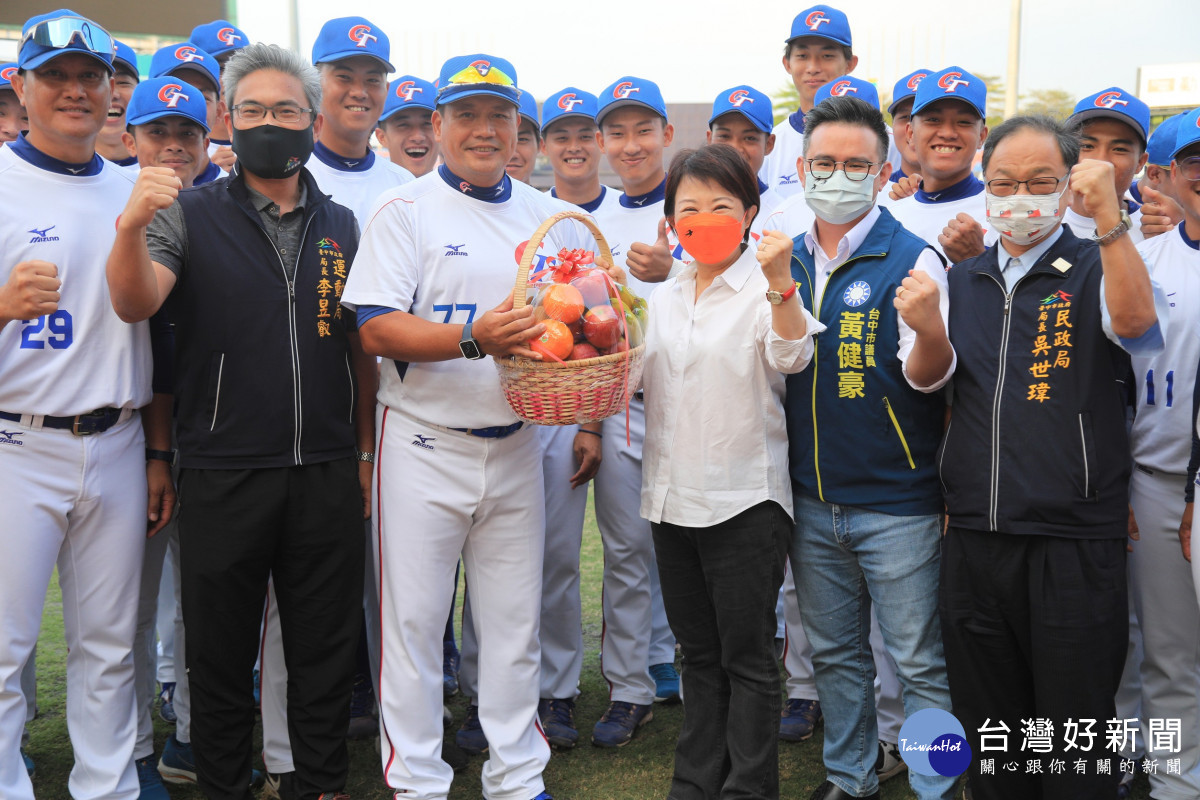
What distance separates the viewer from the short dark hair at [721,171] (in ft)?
11.1

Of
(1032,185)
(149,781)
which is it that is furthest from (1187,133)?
(149,781)

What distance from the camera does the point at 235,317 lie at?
3.48m

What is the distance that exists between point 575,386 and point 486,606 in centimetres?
114

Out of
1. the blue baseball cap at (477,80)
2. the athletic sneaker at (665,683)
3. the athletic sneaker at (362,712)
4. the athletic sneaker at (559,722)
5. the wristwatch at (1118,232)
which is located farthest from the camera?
the athletic sneaker at (665,683)

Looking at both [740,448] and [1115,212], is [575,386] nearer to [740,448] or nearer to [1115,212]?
[740,448]

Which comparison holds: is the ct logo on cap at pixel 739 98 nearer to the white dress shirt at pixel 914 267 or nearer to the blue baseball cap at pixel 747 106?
the blue baseball cap at pixel 747 106

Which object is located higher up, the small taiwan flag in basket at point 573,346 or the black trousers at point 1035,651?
the small taiwan flag in basket at point 573,346

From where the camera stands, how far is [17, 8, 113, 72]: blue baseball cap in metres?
3.43

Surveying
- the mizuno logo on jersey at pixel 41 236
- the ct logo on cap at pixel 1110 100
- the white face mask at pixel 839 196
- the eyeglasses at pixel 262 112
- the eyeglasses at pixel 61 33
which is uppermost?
the eyeglasses at pixel 61 33

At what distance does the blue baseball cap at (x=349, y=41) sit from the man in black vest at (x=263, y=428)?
1.11m

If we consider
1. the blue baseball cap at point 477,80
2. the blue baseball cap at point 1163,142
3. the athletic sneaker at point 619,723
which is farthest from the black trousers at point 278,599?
the blue baseball cap at point 1163,142

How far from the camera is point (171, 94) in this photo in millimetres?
4207

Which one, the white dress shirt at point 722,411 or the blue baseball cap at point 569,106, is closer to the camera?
the white dress shirt at point 722,411

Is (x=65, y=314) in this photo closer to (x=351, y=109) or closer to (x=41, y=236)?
(x=41, y=236)
